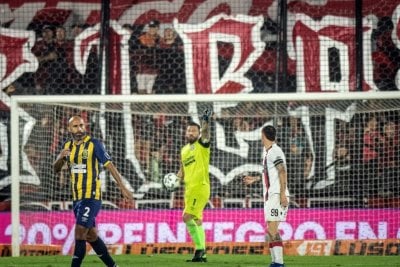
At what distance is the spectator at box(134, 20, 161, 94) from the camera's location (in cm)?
1919

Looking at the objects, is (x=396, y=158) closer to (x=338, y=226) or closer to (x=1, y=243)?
(x=338, y=226)

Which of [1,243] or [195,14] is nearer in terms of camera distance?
[1,243]

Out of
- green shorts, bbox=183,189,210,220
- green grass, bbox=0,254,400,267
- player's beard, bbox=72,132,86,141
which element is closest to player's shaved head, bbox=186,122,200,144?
green shorts, bbox=183,189,210,220

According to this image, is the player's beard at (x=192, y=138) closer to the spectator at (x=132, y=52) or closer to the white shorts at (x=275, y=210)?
the white shorts at (x=275, y=210)

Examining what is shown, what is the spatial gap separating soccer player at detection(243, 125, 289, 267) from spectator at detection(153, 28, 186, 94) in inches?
268

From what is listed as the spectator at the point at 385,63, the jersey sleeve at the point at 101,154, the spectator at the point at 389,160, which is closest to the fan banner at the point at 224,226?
the spectator at the point at 389,160

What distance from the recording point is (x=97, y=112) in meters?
18.4

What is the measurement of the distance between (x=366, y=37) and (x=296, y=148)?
2.62 meters

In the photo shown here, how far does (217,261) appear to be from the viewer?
14719 mm

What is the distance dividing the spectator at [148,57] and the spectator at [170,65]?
0.32 feet

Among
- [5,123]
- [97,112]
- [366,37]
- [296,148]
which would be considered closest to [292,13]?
[366,37]

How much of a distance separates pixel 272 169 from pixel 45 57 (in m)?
8.03

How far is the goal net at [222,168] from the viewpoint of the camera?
55.1ft

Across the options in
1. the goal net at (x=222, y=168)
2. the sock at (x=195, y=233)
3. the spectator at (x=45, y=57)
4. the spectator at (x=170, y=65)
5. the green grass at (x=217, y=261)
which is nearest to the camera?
the green grass at (x=217, y=261)
